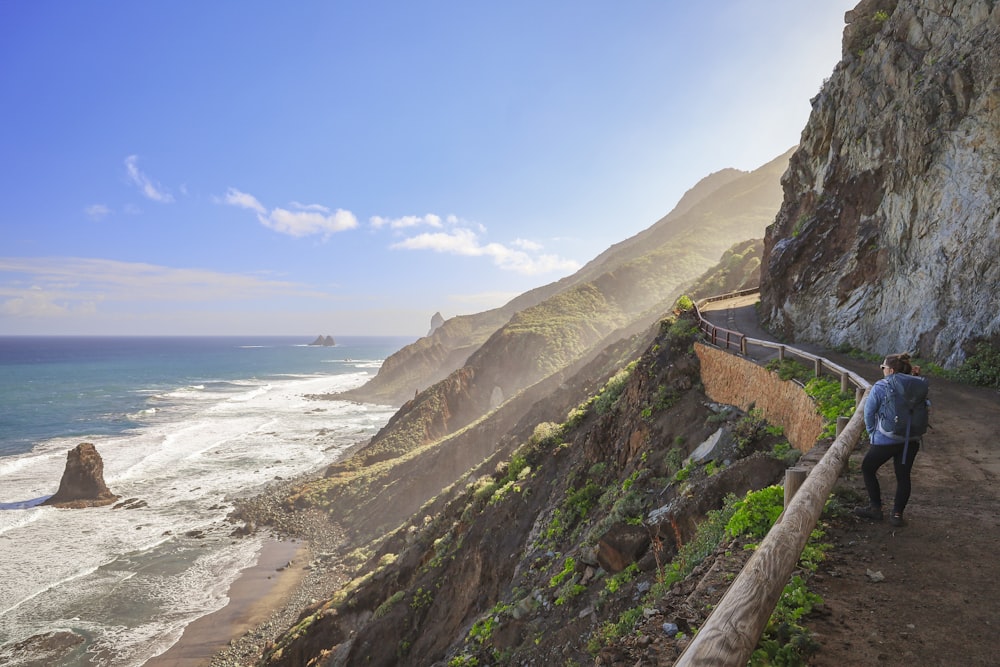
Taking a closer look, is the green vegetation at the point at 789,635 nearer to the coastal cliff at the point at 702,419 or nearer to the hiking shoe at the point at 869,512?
the coastal cliff at the point at 702,419

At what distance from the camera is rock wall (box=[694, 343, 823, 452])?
9.50 metres

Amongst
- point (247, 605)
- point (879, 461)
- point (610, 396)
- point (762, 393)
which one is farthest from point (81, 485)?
point (879, 461)

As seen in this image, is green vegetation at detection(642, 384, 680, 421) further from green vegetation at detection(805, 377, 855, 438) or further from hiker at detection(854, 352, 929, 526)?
hiker at detection(854, 352, 929, 526)

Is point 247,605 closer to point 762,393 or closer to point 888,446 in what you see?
point 762,393

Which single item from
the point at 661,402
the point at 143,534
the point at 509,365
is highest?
the point at 661,402

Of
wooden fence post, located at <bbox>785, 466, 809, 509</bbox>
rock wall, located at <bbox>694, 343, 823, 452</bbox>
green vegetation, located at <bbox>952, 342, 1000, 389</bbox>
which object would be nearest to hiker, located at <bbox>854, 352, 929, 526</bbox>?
wooden fence post, located at <bbox>785, 466, 809, 509</bbox>

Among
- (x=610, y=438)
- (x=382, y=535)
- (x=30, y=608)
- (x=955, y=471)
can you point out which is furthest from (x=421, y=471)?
(x=955, y=471)

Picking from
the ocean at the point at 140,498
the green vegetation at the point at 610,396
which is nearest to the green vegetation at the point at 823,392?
the green vegetation at the point at 610,396

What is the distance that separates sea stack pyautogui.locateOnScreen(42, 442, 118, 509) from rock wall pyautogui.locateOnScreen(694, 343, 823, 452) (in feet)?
145

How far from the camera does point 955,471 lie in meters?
7.09

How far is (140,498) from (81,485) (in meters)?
4.33

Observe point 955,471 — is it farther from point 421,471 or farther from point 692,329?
point 421,471

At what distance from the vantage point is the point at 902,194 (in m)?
15.6

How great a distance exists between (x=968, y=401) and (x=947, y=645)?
30.8ft
